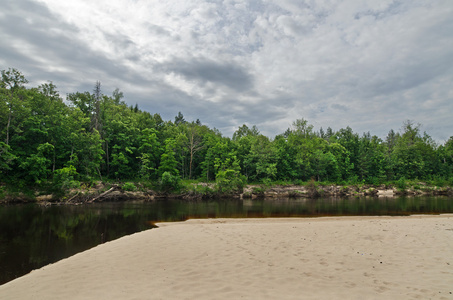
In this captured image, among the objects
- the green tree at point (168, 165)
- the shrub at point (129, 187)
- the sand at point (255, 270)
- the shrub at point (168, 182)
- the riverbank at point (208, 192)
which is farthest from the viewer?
the green tree at point (168, 165)

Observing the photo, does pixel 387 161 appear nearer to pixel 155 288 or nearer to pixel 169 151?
pixel 169 151

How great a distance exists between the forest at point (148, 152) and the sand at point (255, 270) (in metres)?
27.7

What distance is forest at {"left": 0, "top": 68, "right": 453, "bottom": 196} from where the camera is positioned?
30.6 meters

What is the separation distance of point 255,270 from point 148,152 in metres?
42.3

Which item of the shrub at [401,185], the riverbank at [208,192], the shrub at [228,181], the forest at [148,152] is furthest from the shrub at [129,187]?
the shrub at [401,185]

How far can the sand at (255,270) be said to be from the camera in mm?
4930

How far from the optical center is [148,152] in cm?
4506

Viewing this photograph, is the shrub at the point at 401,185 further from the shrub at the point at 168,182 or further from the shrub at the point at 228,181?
the shrub at the point at 168,182

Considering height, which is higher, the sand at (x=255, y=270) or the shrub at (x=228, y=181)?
the shrub at (x=228, y=181)

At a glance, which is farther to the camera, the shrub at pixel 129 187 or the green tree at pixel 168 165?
the green tree at pixel 168 165

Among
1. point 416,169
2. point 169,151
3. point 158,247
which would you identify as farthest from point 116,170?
point 416,169

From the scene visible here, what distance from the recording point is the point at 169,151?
40.9 meters

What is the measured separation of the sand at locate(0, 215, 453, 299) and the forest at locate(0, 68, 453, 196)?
27713 millimetres

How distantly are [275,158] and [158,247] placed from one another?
44.4 meters
